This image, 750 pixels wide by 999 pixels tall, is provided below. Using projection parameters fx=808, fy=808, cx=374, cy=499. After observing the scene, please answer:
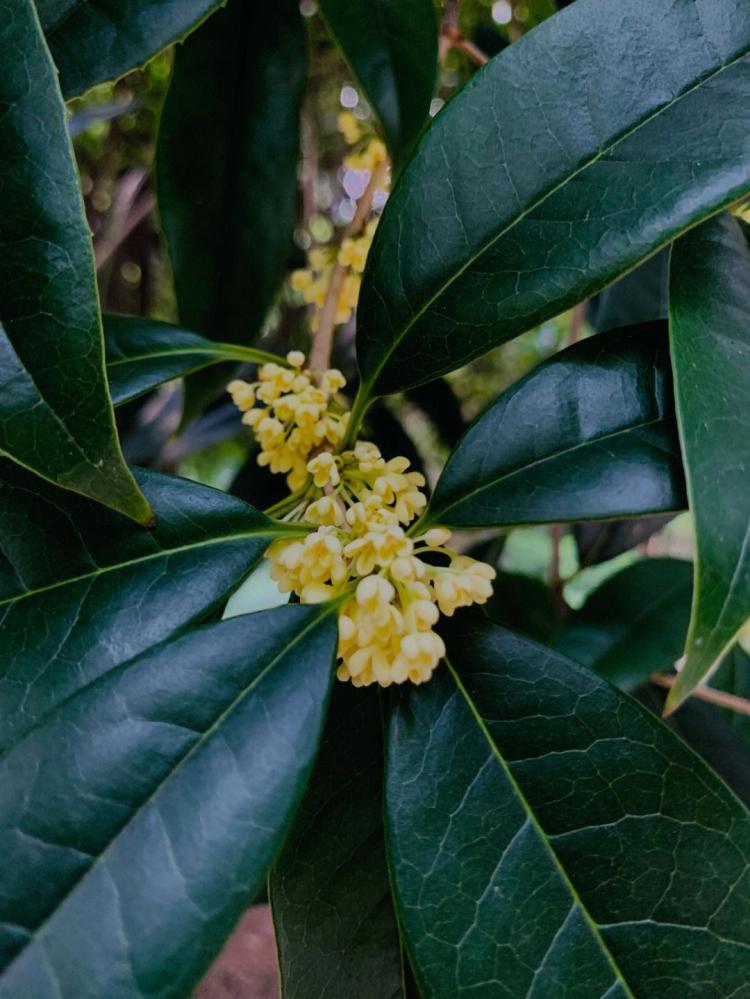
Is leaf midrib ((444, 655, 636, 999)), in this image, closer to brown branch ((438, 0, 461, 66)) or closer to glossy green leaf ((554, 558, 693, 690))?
glossy green leaf ((554, 558, 693, 690))

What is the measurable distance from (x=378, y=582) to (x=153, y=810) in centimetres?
15

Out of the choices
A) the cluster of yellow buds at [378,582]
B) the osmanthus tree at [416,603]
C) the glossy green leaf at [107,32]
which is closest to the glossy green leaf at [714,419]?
the osmanthus tree at [416,603]

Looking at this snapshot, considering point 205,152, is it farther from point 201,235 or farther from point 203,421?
point 203,421

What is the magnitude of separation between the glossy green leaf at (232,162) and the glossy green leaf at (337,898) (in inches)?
18.4

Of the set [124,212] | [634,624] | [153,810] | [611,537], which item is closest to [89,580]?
[153,810]

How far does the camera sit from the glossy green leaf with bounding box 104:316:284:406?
538 mm

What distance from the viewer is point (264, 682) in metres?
0.38

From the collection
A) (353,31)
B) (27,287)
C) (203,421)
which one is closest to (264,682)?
(27,287)

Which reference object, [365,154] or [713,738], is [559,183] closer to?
[365,154]

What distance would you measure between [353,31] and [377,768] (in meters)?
0.52

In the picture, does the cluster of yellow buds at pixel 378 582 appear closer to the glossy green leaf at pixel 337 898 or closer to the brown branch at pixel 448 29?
the glossy green leaf at pixel 337 898

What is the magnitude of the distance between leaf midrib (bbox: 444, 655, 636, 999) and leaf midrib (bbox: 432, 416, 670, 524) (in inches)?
3.6

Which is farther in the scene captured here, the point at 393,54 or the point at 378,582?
the point at 393,54

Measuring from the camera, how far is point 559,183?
427 millimetres
